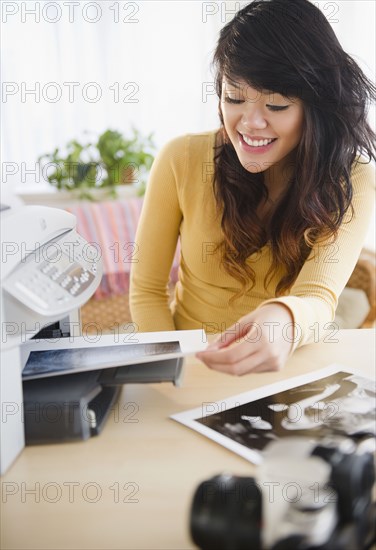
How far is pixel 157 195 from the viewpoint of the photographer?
1.56m

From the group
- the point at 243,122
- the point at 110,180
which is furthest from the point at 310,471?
the point at 110,180

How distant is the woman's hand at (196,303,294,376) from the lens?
3.10ft

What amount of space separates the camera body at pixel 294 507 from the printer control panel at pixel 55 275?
385 mm

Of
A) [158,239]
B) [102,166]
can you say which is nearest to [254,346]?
[158,239]

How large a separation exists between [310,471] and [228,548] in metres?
0.09

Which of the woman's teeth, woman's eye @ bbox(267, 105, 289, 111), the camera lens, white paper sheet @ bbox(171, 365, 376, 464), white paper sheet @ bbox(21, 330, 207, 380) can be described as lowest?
white paper sheet @ bbox(171, 365, 376, 464)

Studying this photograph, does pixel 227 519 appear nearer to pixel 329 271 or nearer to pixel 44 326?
pixel 44 326

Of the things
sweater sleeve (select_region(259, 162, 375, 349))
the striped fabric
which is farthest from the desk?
the striped fabric

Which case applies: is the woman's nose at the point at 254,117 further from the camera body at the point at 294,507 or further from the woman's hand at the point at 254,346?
the camera body at the point at 294,507

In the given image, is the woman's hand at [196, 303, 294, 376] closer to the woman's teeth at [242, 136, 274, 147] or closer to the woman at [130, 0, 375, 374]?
the woman at [130, 0, 375, 374]

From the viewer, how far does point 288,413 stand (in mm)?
936

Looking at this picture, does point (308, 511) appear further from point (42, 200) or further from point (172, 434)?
point (42, 200)

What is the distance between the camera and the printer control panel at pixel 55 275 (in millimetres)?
837

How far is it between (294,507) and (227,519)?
55mm
